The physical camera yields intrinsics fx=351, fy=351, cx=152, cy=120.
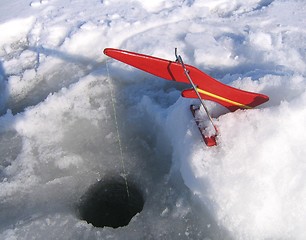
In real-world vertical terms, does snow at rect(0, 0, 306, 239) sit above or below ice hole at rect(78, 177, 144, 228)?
above

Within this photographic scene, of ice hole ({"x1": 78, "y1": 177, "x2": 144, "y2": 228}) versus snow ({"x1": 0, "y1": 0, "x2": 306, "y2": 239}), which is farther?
ice hole ({"x1": 78, "y1": 177, "x2": 144, "y2": 228})

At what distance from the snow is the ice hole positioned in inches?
2.9

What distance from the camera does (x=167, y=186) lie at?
2.43 meters

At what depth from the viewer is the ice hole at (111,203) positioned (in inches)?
99.4

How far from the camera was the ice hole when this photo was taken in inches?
99.4

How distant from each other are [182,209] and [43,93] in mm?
1758

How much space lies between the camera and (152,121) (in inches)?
113

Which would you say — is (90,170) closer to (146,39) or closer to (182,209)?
(182,209)

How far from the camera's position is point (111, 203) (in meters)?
2.66

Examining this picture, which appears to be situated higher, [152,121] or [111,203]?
[152,121]

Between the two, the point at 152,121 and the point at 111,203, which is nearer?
the point at 111,203

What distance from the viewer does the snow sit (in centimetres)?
205

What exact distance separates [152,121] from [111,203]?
72 centimetres

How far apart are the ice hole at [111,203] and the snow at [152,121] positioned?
A: 7 centimetres
